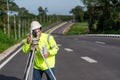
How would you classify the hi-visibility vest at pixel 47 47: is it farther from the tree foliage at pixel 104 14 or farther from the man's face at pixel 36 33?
the tree foliage at pixel 104 14

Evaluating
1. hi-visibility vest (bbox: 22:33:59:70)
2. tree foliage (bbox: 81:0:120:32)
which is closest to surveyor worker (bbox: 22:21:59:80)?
hi-visibility vest (bbox: 22:33:59:70)

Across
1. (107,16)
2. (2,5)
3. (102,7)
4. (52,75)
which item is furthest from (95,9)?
(52,75)

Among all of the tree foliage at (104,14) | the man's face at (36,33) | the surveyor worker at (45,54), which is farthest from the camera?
the tree foliage at (104,14)

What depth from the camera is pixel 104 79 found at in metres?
13.4

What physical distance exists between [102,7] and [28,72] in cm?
11071

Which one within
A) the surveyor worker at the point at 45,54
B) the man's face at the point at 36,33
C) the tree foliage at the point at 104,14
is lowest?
the tree foliage at the point at 104,14

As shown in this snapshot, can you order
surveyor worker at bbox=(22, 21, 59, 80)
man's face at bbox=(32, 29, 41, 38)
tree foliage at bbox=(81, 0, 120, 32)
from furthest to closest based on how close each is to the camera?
1. tree foliage at bbox=(81, 0, 120, 32)
2. surveyor worker at bbox=(22, 21, 59, 80)
3. man's face at bbox=(32, 29, 41, 38)

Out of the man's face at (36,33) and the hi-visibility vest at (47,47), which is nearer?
the man's face at (36,33)

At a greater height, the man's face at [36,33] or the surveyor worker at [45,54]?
the man's face at [36,33]

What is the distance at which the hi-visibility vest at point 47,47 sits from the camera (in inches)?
348

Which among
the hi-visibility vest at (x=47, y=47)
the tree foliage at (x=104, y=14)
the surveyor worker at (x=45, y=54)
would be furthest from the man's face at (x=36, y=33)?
the tree foliage at (x=104, y=14)

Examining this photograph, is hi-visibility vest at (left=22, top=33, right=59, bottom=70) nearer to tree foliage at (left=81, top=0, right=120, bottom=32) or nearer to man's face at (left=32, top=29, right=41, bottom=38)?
man's face at (left=32, top=29, right=41, bottom=38)

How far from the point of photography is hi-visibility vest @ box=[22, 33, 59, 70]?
884 centimetres

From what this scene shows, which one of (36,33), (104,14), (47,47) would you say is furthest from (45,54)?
(104,14)
